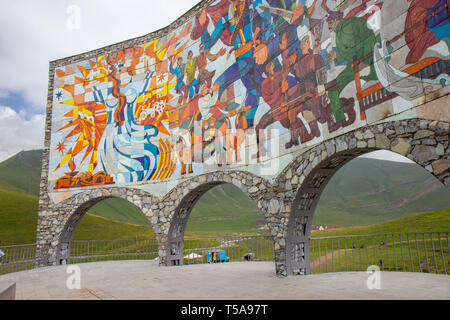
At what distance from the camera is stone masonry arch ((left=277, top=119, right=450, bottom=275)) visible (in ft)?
15.7

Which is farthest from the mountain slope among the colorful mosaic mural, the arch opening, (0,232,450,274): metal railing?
the arch opening

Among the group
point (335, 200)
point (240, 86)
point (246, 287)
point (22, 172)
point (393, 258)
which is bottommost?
point (393, 258)

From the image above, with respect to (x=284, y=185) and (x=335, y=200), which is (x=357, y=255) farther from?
(x=335, y=200)

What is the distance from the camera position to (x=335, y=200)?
93688 millimetres

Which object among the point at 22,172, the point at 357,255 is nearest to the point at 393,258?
the point at 357,255

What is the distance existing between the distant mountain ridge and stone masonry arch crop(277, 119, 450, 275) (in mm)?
52900

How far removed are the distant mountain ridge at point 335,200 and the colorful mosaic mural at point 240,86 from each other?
47456mm

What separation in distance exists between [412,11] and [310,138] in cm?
309

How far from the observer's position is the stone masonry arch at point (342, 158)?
188 inches

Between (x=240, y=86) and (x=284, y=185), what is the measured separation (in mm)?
3581

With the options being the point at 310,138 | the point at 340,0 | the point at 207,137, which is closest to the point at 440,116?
the point at 310,138

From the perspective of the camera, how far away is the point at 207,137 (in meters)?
10.8

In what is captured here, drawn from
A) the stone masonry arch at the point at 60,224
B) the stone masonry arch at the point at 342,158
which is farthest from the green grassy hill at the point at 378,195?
the stone masonry arch at the point at 342,158
